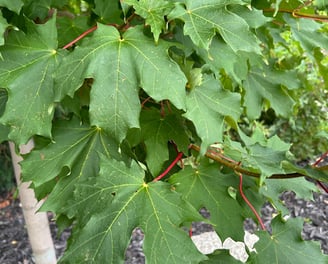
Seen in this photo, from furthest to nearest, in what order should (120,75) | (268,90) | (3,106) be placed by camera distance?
1. (268,90)
2. (3,106)
3. (120,75)

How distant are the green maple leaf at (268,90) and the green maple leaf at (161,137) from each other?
411mm

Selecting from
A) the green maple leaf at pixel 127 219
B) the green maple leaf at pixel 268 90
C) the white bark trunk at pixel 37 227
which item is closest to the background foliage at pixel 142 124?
the green maple leaf at pixel 127 219

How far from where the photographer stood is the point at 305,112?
4.15 meters

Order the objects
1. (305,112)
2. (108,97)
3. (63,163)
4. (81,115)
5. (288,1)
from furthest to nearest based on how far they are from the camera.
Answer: (305,112) < (288,1) < (81,115) < (63,163) < (108,97)

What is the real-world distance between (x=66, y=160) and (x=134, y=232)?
7.39 feet

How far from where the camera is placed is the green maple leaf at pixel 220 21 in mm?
1052

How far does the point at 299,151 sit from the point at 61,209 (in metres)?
3.38

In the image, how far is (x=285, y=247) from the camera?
1.22 m

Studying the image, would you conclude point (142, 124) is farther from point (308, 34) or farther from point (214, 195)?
point (308, 34)

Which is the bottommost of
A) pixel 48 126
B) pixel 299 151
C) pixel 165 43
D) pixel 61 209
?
pixel 299 151

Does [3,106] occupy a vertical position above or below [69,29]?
below

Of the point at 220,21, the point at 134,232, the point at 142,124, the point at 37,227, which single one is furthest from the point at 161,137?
the point at 134,232

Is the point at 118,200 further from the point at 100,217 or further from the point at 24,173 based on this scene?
the point at 24,173

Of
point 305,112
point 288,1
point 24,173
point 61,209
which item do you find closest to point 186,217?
point 61,209
